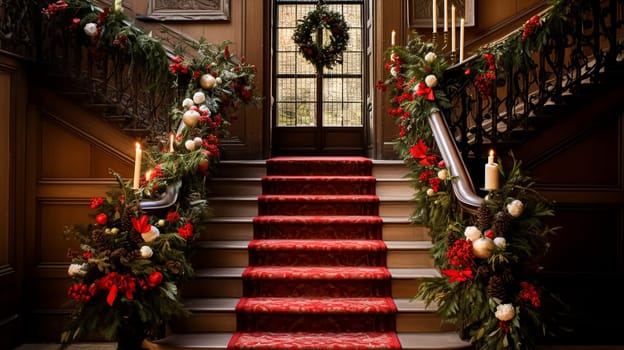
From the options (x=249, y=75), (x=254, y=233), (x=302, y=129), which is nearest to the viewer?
(x=254, y=233)

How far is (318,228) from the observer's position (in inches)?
177

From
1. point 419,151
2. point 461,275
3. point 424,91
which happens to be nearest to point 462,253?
point 461,275

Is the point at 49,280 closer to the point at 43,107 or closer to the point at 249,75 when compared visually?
the point at 43,107

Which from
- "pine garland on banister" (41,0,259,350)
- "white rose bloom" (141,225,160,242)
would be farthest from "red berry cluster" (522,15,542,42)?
"white rose bloom" (141,225,160,242)

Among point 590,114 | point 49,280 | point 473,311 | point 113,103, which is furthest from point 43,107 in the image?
point 590,114

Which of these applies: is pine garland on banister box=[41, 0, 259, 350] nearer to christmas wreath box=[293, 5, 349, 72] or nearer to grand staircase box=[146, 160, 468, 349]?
grand staircase box=[146, 160, 468, 349]

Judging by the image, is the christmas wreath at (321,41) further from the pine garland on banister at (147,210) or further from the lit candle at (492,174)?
the lit candle at (492,174)

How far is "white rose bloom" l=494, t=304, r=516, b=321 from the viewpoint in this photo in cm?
277

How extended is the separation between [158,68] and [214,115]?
28.5 inches

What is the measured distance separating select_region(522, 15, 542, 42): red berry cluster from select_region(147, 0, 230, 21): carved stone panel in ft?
11.4

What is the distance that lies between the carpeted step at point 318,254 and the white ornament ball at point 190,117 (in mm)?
1108

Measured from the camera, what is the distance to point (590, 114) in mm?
4895

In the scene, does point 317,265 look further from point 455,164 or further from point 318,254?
point 455,164

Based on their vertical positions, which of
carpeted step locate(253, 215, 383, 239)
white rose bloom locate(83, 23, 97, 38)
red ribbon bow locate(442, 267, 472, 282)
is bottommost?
red ribbon bow locate(442, 267, 472, 282)
